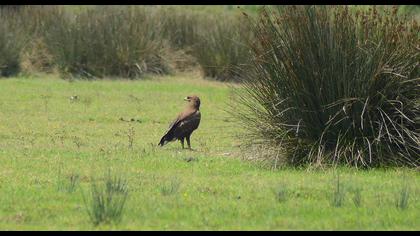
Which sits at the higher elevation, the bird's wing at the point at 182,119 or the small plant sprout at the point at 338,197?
the small plant sprout at the point at 338,197

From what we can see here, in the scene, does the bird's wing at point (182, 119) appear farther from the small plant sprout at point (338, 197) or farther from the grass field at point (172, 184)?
the small plant sprout at point (338, 197)

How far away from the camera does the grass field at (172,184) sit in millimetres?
8094

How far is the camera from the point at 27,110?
55.9 feet

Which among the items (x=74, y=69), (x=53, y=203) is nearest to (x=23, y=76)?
(x=74, y=69)

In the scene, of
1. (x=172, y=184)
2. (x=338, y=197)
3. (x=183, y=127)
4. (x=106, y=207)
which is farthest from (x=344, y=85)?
(x=106, y=207)

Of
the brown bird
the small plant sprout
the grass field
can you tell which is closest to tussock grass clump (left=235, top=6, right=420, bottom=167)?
the grass field

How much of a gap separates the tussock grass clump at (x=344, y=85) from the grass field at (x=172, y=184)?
1.22 feet

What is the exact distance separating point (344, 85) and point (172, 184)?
259cm

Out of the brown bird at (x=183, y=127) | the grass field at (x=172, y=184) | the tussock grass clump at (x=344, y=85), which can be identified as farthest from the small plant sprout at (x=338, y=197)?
the brown bird at (x=183, y=127)

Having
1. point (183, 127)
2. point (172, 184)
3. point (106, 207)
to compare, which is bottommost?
point (183, 127)

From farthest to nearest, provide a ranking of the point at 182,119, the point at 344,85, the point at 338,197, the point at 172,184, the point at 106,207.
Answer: the point at 182,119 → the point at 344,85 → the point at 172,184 → the point at 338,197 → the point at 106,207

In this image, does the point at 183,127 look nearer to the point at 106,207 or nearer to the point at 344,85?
the point at 344,85

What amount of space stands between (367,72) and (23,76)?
1367 centimetres

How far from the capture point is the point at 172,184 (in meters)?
9.37
